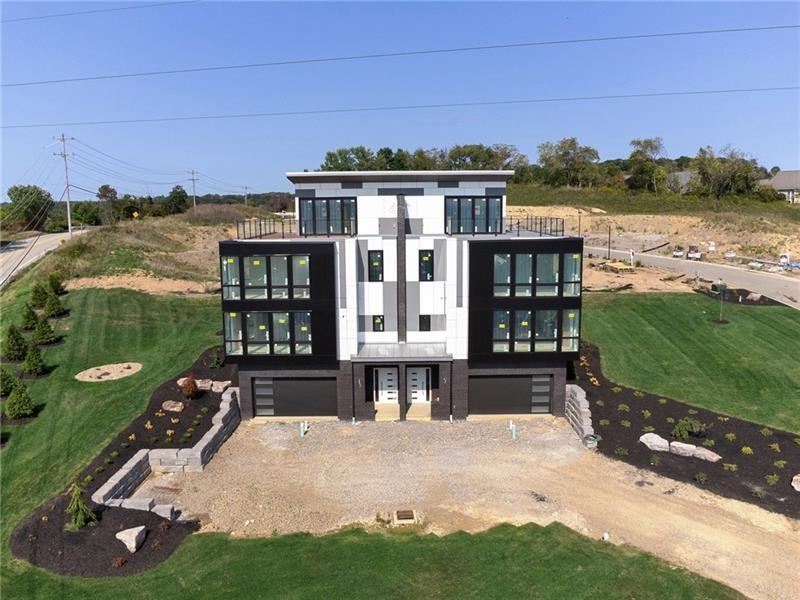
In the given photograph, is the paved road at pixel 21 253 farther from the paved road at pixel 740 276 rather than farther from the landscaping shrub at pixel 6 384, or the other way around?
the paved road at pixel 740 276

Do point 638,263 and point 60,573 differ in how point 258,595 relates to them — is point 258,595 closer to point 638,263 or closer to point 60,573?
point 60,573

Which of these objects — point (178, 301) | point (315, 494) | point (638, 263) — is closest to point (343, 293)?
point (315, 494)

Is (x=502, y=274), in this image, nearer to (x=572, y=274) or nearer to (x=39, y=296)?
(x=572, y=274)

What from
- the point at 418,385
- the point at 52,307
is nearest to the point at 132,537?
the point at 418,385

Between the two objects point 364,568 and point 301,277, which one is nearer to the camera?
point 364,568

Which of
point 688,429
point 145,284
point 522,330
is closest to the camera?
point 688,429

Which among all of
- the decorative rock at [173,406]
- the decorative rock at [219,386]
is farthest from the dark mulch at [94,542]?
the decorative rock at [219,386]
